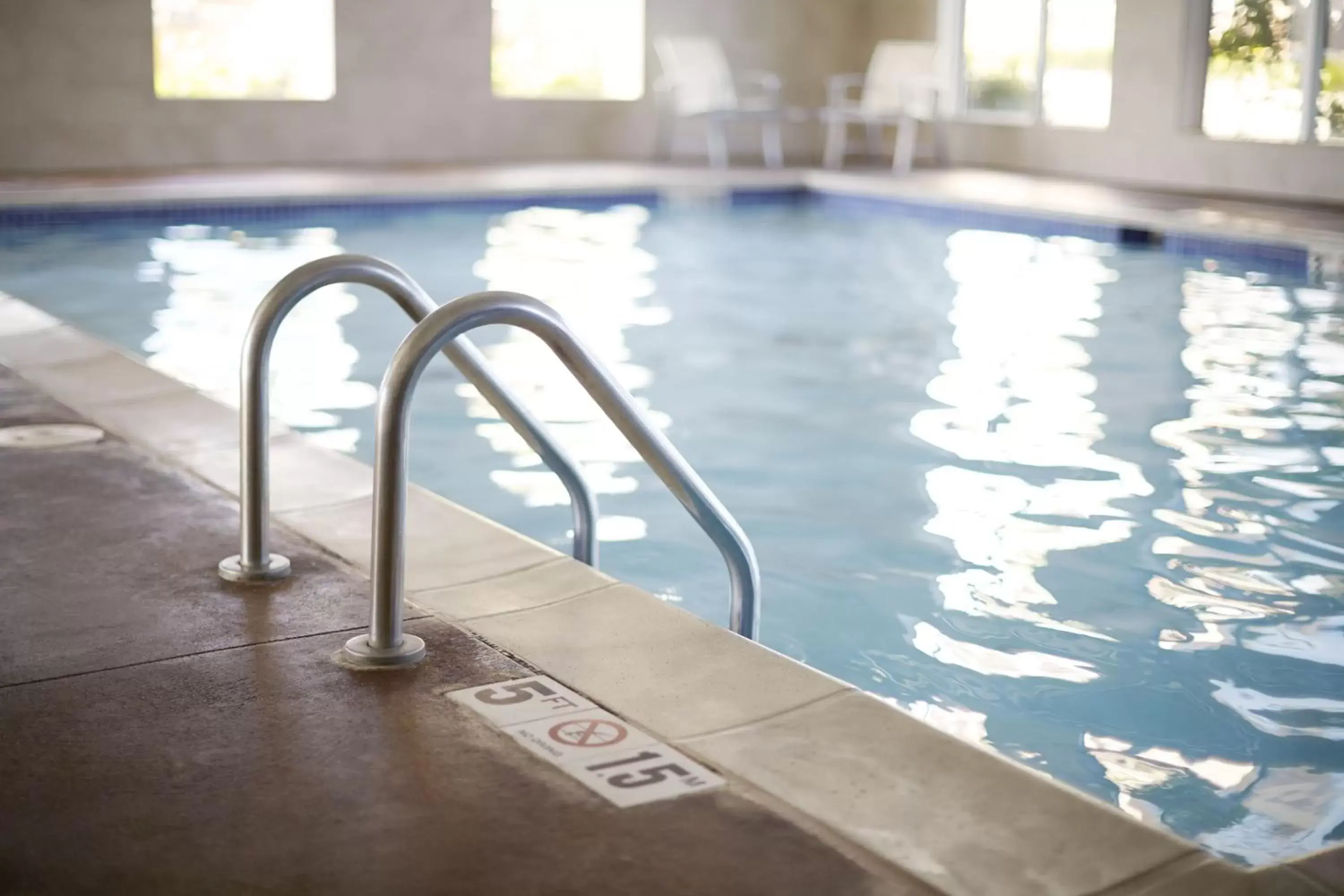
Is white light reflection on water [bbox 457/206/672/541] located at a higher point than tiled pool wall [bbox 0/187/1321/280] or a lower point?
lower

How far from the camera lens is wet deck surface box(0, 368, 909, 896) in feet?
5.07

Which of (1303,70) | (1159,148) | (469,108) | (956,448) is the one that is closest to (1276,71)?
(1303,70)

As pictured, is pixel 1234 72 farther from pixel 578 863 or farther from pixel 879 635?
pixel 578 863

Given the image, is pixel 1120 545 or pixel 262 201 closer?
pixel 1120 545

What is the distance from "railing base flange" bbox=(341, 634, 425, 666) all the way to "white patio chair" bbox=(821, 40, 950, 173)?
31.9 ft

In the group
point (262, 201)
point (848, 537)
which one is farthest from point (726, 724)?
point (262, 201)

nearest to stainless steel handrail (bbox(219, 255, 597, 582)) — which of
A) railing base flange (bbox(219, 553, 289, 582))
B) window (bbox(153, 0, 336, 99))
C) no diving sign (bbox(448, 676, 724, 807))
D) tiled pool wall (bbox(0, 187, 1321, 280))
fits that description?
railing base flange (bbox(219, 553, 289, 582))

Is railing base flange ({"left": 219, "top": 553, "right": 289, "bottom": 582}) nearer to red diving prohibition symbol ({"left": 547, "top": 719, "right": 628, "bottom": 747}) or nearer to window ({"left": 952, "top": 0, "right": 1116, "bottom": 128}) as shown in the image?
red diving prohibition symbol ({"left": 547, "top": 719, "right": 628, "bottom": 747})

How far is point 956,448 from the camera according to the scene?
14.6 feet

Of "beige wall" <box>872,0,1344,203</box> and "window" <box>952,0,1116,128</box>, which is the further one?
"window" <box>952,0,1116,128</box>

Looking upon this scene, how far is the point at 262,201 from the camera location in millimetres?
9188

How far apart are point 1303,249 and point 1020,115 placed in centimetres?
468

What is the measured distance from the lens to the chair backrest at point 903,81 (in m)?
11.5

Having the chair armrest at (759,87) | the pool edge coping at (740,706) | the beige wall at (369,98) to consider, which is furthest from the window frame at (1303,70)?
the pool edge coping at (740,706)
